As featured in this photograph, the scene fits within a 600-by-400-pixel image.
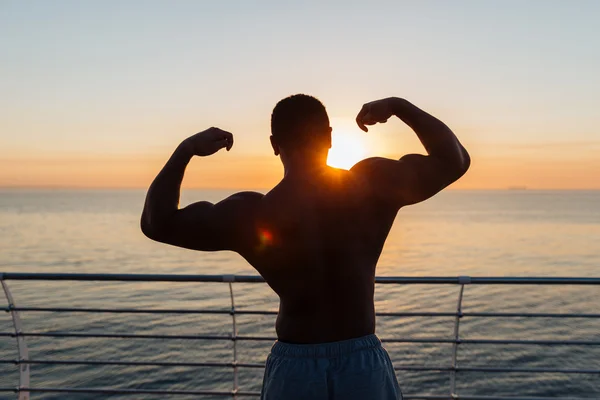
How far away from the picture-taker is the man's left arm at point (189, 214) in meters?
1.98

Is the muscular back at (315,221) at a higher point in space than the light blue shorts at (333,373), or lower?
higher

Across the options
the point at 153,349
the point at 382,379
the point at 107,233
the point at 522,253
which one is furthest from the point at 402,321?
the point at 107,233

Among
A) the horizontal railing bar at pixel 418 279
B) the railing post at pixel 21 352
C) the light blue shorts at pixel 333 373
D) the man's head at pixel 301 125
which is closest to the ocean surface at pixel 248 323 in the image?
the railing post at pixel 21 352

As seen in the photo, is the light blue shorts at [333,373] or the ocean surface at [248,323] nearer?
the light blue shorts at [333,373]

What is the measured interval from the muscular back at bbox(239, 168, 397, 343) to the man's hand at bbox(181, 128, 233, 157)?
251mm

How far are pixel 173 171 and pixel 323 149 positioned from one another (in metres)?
0.55

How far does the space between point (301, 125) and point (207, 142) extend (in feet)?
1.12

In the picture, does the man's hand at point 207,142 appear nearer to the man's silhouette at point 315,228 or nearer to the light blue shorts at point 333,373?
the man's silhouette at point 315,228

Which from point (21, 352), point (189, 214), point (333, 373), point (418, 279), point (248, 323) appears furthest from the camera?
point (248, 323)

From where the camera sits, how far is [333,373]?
6.84ft

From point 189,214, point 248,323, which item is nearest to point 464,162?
point 189,214

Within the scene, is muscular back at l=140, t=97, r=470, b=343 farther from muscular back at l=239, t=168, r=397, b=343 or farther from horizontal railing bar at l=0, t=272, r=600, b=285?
horizontal railing bar at l=0, t=272, r=600, b=285

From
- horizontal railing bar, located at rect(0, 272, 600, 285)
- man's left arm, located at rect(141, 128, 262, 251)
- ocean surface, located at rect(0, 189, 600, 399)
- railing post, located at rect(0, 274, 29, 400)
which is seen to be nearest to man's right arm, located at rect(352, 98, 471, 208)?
man's left arm, located at rect(141, 128, 262, 251)

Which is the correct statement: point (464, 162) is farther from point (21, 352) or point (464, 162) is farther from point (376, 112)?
point (21, 352)
